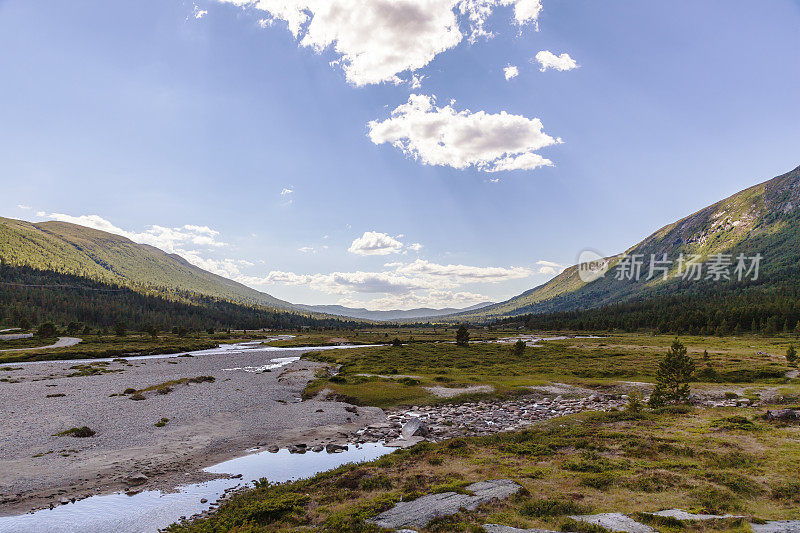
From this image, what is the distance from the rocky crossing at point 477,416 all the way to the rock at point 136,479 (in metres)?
14.0

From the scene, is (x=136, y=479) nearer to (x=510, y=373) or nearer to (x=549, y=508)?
(x=549, y=508)

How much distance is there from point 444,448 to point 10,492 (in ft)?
81.1

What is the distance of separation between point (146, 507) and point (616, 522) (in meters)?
21.6

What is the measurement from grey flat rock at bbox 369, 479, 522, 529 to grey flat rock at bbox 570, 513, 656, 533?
3567 millimetres

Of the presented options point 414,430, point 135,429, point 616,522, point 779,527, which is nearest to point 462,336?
point 414,430

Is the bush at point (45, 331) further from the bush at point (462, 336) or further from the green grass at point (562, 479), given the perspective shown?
the green grass at point (562, 479)

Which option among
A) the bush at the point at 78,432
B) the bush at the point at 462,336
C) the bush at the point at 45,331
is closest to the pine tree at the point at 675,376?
the bush at the point at 78,432

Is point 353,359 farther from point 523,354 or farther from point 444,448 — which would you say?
point 444,448

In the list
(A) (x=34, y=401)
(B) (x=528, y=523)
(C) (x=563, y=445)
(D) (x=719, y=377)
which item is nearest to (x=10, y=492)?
(B) (x=528, y=523)

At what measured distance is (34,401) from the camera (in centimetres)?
4094

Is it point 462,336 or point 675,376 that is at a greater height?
point 675,376

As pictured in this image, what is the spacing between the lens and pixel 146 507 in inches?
713

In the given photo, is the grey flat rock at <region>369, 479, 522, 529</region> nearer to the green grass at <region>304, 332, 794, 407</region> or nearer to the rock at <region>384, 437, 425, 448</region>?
the rock at <region>384, 437, 425, 448</region>

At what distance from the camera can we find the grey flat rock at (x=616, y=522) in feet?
40.1
